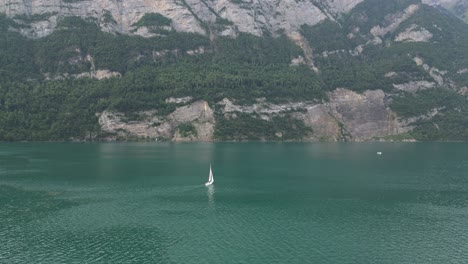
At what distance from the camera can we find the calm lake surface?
45656 millimetres

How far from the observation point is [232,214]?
6284cm

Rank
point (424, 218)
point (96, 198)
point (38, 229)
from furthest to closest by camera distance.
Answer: point (96, 198) < point (424, 218) < point (38, 229)

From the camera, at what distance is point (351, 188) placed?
84.9 meters

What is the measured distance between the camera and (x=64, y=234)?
169 feet

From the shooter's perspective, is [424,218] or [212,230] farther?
[424,218]

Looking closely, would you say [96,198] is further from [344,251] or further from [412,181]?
[412,181]

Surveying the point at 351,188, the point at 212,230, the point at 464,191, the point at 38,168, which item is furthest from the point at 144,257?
the point at 38,168

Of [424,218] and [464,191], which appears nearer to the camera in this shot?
[424,218]

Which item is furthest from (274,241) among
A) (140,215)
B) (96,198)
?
(96,198)

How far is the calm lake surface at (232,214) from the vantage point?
4566 cm

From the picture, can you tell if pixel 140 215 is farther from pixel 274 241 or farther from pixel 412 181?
pixel 412 181

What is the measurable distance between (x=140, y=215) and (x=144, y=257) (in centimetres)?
1812

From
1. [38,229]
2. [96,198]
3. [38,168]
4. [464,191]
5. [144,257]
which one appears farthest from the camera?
[38,168]

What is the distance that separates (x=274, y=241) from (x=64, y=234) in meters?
25.8
